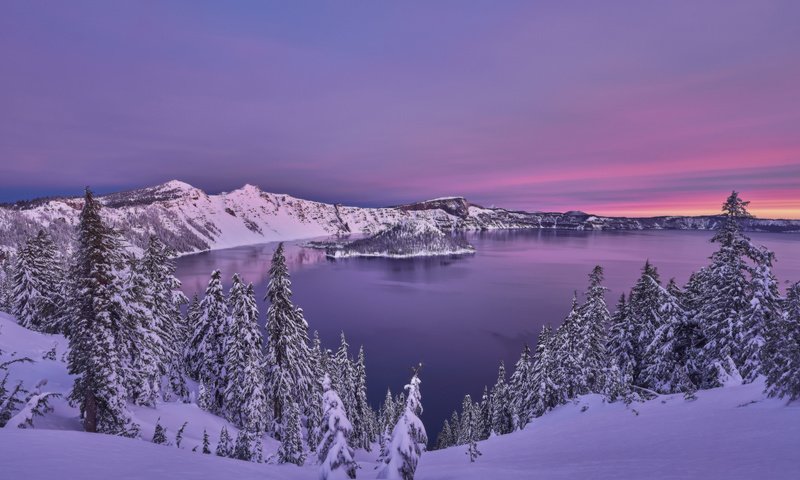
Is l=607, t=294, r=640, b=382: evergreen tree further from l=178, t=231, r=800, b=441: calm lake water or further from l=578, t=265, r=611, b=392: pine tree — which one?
l=178, t=231, r=800, b=441: calm lake water

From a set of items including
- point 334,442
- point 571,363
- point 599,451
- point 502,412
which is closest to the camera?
point 599,451

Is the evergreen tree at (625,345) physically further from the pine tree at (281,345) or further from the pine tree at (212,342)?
the pine tree at (212,342)

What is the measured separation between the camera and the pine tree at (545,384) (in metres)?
27.9

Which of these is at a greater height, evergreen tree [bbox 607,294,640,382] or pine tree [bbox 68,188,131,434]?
pine tree [bbox 68,188,131,434]

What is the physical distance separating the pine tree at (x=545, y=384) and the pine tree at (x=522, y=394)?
835 millimetres

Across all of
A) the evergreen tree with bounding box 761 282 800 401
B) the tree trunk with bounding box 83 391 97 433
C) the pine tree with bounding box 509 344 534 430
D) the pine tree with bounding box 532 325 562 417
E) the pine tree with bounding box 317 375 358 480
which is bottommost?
the pine tree with bounding box 509 344 534 430

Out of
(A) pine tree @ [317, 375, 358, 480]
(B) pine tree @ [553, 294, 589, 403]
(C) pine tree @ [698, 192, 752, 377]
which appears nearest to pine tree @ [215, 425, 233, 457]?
(A) pine tree @ [317, 375, 358, 480]

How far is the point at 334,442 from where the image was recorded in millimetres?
10258

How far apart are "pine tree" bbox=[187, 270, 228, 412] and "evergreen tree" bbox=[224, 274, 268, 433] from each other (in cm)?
211

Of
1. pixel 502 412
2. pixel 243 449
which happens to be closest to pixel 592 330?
pixel 502 412

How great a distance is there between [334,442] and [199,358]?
24444mm

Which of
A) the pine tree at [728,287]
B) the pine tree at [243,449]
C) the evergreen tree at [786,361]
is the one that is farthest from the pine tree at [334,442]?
the pine tree at [728,287]

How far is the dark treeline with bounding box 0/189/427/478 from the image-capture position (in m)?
11.7

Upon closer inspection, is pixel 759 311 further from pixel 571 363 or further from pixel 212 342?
pixel 212 342
